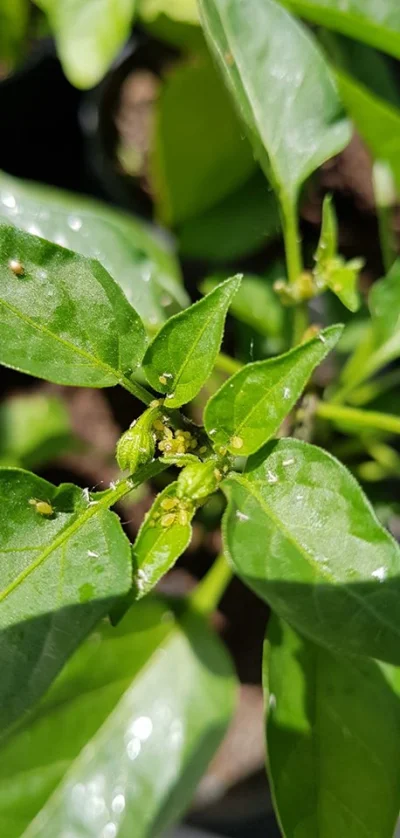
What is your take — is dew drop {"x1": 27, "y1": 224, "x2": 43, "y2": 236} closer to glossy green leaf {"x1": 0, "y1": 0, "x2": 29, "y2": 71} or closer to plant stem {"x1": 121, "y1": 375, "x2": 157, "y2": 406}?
plant stem {"x1": 121, "y1": 375, "x2": 157, "y2": 406}

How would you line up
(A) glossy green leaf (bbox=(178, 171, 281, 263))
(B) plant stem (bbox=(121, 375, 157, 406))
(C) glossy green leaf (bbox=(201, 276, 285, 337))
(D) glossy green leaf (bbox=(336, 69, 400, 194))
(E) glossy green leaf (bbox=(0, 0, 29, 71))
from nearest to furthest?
(B) plant stem (bbox=(121, 375, 157, 406)) → (D) glossy green leaf (bbox=(336, 69, 400, 194)) → (C) glossy green leaf (bbox=(201, 276, 285, 337)) → (A) glossy green leaf (bbox=(178, 171, 281, 263)) → (E) glossy green leaf (bbox=(0, 0, 29, 71))

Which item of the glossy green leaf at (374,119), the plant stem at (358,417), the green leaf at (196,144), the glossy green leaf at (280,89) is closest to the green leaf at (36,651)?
the plant stem at (358,417)

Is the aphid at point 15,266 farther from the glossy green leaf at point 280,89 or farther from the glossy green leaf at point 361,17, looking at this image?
the glossy green leaf at point 361,17

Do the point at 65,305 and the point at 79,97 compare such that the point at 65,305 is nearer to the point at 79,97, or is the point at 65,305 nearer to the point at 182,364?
the point at 182,364

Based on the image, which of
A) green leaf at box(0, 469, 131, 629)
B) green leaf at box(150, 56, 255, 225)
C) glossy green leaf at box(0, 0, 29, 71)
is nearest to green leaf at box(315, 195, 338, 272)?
green leaf at box(0, 469, 131, 629)

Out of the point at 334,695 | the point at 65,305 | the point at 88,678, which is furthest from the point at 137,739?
the point at 65,305

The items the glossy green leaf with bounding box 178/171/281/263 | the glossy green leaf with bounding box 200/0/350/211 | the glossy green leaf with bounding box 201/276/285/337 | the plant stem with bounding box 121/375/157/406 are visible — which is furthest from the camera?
the glossy green leaf with bounding box 178/171/281/263
